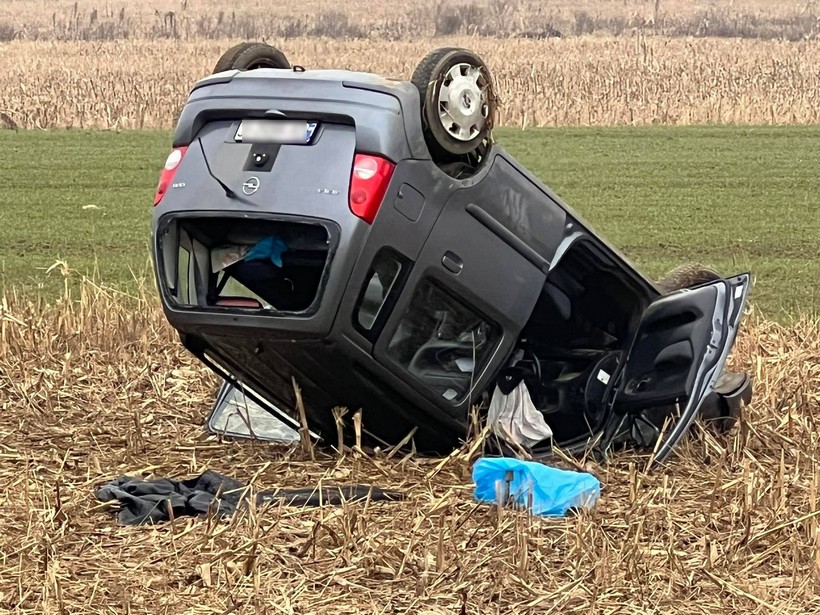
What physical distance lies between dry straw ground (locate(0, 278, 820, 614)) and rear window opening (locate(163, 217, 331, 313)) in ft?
2.58

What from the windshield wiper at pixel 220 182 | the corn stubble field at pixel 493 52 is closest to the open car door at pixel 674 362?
the windshield wiper at pixel 220 182

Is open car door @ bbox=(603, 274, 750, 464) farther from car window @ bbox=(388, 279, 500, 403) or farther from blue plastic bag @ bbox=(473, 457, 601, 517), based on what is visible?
car window @ bbox=(388, 279, 500, 403)

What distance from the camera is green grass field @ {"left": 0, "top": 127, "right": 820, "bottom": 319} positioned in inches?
567

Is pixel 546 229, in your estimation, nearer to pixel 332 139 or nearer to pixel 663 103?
pixel 332 139

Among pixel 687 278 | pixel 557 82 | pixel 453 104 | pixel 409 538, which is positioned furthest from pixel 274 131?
pixel 557 82

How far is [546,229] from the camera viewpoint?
6.53 metres

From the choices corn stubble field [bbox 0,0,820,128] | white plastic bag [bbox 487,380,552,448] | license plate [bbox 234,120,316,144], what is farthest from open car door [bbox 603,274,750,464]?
corn stubble field [bbox 0,0,820,128]

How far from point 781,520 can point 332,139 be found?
91.5 inches

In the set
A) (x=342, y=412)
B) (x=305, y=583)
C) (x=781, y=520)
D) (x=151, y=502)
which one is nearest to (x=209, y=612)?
(x=305, y=583)

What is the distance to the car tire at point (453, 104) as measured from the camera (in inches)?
238

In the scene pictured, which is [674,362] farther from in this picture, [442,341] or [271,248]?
[271,248]

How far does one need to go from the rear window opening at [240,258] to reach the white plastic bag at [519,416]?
1004mm

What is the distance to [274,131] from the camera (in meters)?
5.97

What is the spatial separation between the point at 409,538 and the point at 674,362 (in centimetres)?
179
